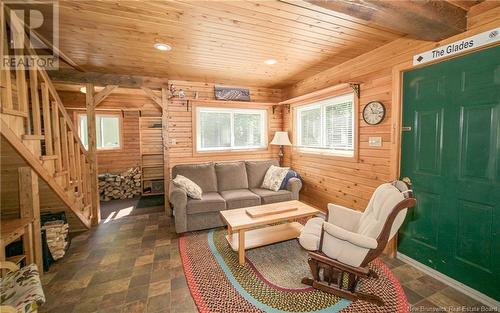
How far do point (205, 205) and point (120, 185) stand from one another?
120 inches

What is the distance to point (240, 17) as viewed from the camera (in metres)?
2.00

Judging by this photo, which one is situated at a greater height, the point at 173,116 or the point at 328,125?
the point at 173,116

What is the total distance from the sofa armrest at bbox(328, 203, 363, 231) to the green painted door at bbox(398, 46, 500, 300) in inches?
28.1

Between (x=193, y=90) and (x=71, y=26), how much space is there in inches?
86.0

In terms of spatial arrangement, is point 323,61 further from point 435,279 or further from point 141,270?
point 141,270

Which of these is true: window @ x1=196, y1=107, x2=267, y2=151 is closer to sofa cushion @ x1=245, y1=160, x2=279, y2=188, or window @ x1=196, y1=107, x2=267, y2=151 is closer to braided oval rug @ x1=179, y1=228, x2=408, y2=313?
sofa cushion @ x1=245, y1=160, x2=279, y2=188

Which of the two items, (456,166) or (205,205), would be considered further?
(205,205)

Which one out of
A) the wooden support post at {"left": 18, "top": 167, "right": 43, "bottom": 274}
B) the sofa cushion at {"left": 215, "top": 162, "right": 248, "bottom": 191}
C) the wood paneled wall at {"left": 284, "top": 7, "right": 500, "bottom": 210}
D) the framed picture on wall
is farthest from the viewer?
the framed picture on wall

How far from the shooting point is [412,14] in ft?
5.40

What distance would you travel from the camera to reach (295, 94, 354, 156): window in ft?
10.9

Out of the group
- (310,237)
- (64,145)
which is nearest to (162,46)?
(64,145)

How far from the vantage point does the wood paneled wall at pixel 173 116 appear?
411cm

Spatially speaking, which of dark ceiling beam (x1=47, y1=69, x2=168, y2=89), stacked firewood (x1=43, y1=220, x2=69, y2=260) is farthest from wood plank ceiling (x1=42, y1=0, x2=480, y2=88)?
stacked firewood (x1=43, y1=220, x2=69, y2=260)

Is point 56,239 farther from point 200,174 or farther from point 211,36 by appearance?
point 211,36
